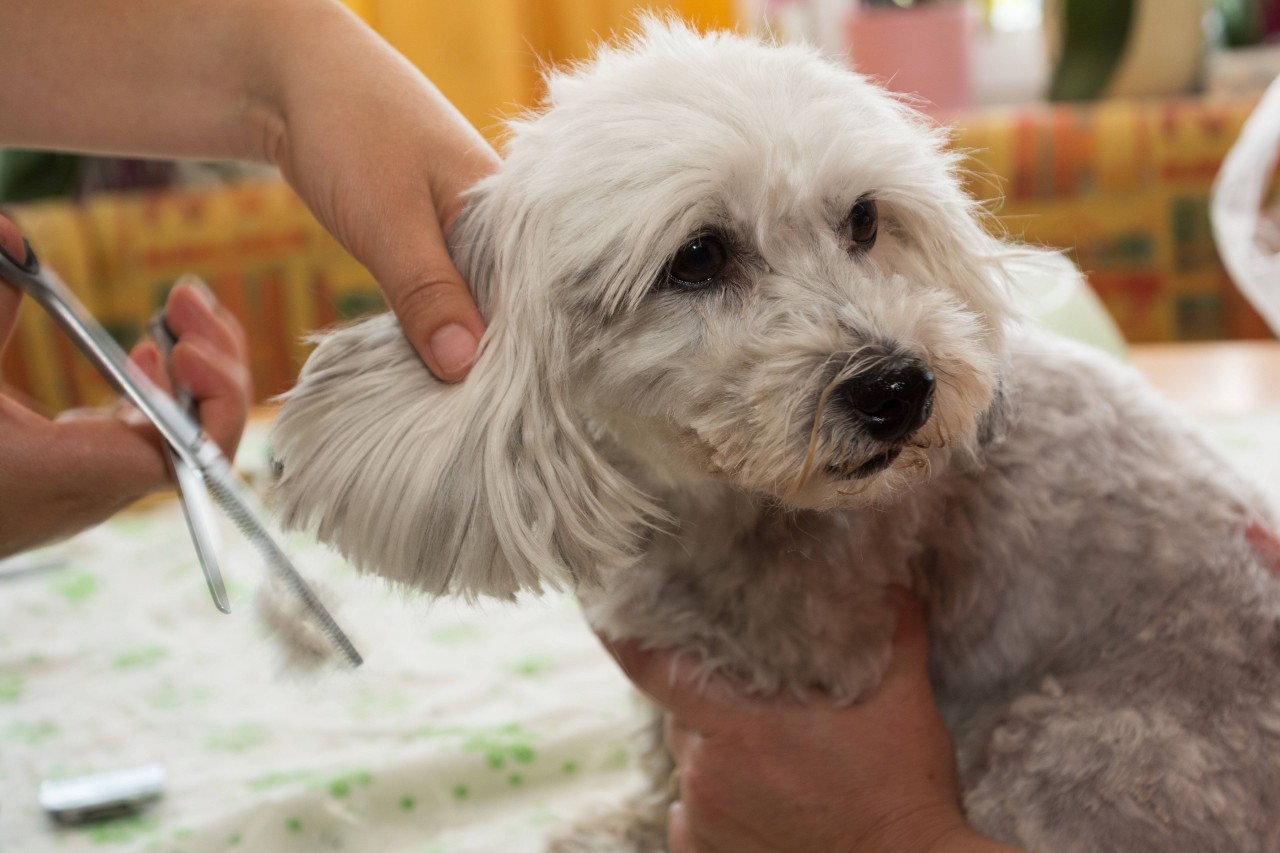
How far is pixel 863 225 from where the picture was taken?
0.93m

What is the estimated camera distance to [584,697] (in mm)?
1298

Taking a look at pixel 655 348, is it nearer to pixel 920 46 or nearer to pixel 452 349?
pixel 452 349

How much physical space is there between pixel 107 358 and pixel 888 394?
624mm

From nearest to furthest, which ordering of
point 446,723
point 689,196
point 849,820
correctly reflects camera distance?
point 689,196
point 849,820
point 446,723

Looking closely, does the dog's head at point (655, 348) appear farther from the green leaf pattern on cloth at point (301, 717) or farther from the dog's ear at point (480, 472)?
the green leaf pattern on cloth at point (301, 717)

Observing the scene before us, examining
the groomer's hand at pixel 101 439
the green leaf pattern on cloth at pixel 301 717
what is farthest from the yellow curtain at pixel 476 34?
the groomer's hand at pixel 101 439

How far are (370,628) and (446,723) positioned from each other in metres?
0.27

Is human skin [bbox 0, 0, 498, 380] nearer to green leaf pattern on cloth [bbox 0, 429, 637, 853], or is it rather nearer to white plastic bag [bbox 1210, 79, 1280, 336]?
green leaf pattern on cloth [bbox 0, 429, 637, 853]

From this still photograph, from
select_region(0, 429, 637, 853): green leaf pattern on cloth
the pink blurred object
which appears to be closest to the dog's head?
select_region(0, 429, 637, 853): green leaf pattern on cloth

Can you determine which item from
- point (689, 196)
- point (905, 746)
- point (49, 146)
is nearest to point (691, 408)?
point (689, 196)

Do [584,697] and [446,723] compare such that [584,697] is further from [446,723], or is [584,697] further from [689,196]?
[689,196]

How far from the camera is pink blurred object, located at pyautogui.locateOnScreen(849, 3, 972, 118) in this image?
9.82 feet

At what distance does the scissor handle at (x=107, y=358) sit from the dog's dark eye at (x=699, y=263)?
447mm

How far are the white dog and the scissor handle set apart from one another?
14cm
